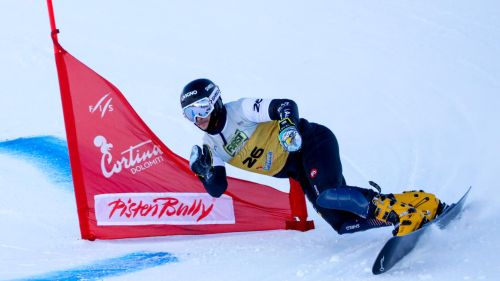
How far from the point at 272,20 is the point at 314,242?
18.9ft

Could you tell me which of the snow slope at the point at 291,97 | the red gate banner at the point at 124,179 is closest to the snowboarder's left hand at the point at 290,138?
the snow slope at the point at 291,97

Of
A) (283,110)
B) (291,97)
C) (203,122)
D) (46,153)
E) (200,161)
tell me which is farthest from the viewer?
(291,97)

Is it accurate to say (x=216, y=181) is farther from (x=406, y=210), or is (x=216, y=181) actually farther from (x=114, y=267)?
(x=406, y=210)

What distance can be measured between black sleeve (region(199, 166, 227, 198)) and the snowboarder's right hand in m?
0.04

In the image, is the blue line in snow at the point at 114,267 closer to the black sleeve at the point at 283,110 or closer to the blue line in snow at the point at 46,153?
the black sleeve at the point at 283,110

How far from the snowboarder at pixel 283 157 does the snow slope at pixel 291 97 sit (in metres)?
0.23

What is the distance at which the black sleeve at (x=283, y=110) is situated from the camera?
457cm

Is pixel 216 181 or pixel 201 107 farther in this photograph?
pixel 216 181

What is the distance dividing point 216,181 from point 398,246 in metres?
1.33

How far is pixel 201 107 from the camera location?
15.4 feet

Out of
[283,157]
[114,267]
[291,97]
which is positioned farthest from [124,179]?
[291,97]

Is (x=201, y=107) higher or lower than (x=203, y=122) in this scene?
higher

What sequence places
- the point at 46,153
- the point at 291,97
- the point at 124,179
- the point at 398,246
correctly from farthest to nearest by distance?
1. the point at 291,97
2. the point at 46,153
3. the point at 124,179
4. the point at 398,246

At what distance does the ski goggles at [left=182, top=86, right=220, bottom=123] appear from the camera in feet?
15.4
